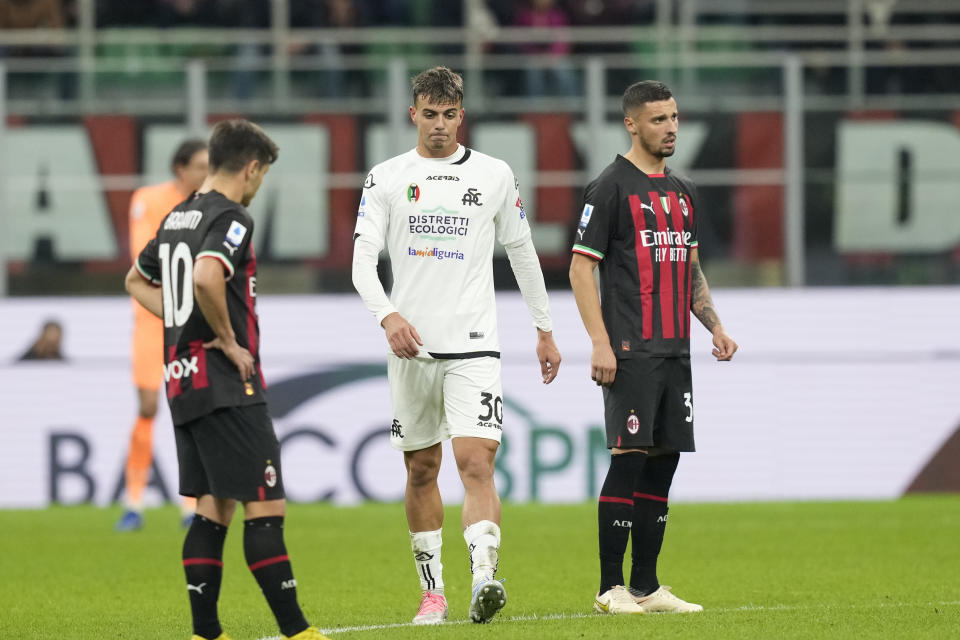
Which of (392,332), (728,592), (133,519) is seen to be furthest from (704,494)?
(392,332)

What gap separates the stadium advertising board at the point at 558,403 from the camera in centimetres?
1289

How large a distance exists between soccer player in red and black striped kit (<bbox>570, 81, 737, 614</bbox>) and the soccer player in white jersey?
346 mm

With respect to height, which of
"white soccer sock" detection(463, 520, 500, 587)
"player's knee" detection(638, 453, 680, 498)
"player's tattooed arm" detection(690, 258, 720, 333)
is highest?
"player's tattooed arm" detection(690, 258, 720, 333)

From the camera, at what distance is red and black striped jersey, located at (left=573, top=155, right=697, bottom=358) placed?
673cm

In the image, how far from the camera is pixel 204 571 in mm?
5672

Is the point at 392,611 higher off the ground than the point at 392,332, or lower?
lower

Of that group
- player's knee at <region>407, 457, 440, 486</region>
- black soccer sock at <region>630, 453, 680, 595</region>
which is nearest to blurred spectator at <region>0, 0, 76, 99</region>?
player's knee at <region>407, 457, 440, 486</region>

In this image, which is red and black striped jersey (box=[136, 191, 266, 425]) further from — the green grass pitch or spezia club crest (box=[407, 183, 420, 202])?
the green grass pitch

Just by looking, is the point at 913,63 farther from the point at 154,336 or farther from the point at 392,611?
the point at 392,611

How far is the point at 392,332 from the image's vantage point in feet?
20.4

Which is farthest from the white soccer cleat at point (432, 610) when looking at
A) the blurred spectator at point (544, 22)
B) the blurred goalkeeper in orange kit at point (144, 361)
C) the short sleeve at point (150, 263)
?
the blurred spectator at point (544, 22)

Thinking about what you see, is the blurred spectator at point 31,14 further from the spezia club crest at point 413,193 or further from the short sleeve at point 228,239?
the short sleeve at point 228,239

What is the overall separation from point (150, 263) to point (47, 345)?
749 cm

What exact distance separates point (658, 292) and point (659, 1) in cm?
1115
